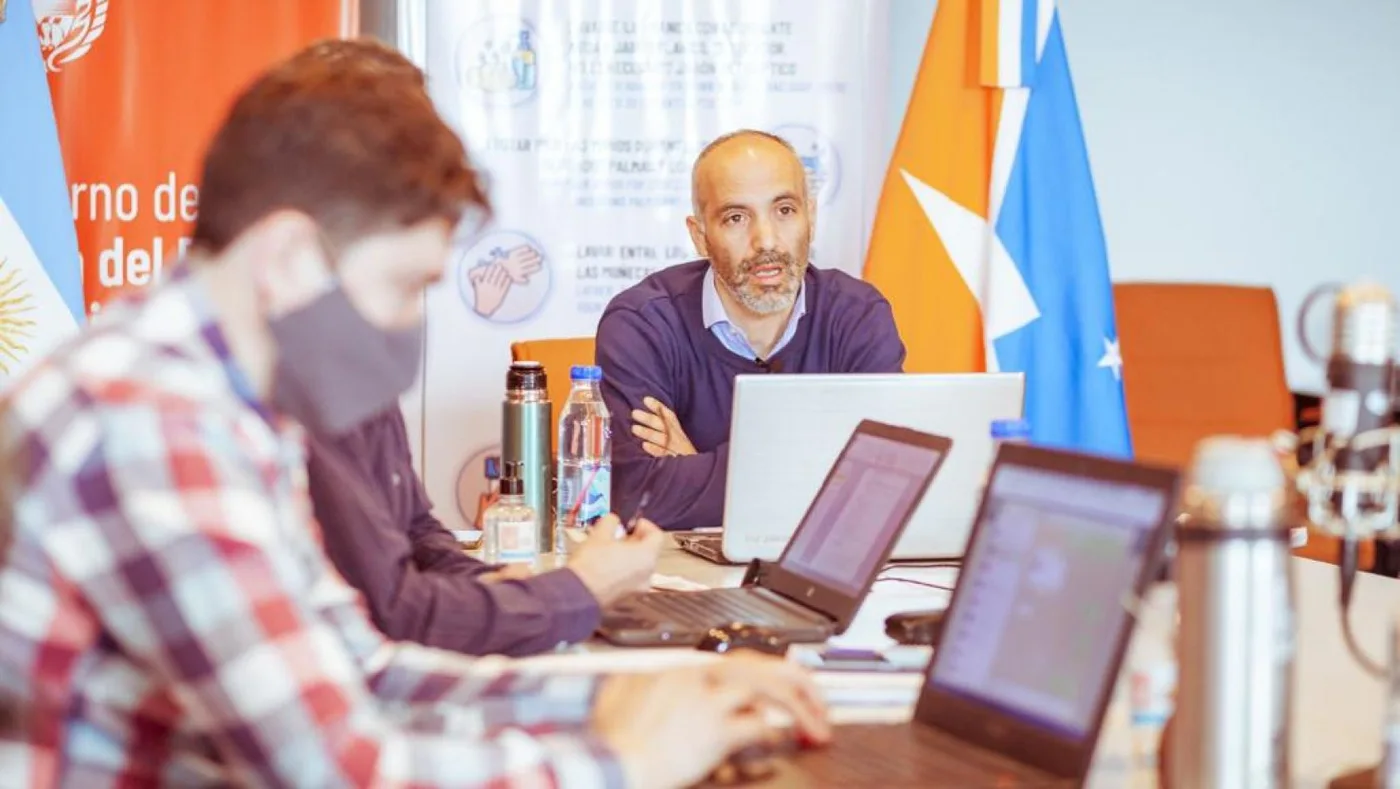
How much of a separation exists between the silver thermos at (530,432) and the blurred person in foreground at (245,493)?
1001mm

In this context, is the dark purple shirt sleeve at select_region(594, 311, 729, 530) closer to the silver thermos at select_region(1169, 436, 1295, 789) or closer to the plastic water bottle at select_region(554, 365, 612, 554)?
the plastic water bottle at select_region(554, 365, 612, 554)

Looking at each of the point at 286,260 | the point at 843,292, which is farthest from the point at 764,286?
the point at 286,260

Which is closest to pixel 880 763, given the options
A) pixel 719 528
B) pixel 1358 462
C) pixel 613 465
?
pixel 1358 462

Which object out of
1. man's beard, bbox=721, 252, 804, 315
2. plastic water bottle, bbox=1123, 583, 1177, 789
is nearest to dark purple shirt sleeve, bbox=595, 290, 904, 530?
man's beard, bbox=721, 252, 804, 315

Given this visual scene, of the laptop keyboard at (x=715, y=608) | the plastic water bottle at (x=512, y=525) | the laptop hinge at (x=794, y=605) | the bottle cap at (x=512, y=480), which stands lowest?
the laptop keyboard at (x=715, y=608)

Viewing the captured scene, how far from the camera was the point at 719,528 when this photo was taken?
8.68 feet

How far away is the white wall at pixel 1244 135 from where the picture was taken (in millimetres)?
4559

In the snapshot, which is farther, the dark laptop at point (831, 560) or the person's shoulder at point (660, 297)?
the person's shoulder at point (660, 297)

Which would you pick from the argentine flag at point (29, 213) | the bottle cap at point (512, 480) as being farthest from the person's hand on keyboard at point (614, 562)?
the argentine flag at point (29, 213)

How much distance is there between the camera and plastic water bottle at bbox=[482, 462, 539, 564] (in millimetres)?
2166

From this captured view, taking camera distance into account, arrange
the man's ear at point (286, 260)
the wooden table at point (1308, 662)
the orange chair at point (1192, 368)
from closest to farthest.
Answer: the man's ear at point (286, 260), the wooden table at point (1308, 662), the orange chair at point (1192, 368)

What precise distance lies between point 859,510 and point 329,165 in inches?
36.3

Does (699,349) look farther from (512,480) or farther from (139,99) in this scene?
(139,99)

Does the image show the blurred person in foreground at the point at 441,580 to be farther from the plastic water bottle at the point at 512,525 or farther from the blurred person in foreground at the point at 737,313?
the blurred person in foreground at the point at 737,313
